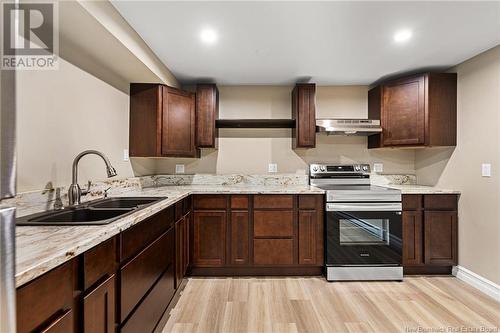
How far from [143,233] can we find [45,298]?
28.3 inches

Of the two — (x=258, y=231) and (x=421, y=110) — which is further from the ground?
(x=421, y=110)

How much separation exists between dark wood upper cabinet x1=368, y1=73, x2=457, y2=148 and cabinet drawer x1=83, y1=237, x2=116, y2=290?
3061 mm

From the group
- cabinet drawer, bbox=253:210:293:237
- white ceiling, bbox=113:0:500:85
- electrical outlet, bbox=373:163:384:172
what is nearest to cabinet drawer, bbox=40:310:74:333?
white ceiling, bbox=113:0:500:85

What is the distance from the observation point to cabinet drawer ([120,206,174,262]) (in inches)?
50.4

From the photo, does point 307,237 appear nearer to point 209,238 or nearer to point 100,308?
point 209,238

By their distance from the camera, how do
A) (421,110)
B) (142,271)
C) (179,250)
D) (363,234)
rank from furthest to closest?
(421,110), (363,234), (179,250), (142,271)

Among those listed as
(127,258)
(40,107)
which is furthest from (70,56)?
(127,258)

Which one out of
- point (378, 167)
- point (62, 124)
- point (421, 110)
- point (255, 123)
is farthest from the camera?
point (378, 167)

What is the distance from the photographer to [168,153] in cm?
277

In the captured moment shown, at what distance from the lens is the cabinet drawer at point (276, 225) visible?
8.77 feet

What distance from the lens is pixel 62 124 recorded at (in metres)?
1.72

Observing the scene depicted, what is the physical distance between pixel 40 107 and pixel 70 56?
0.50 metres

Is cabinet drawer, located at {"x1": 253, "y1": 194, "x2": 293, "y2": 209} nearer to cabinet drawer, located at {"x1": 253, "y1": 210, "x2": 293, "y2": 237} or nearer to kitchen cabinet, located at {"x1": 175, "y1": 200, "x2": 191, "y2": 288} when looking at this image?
cabinet drawer, located at {"x1": 253, "y1": 210, "x2": 293, "y2": 237}

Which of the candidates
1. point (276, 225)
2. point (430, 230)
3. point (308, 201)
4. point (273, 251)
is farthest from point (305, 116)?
point (430, 230)
